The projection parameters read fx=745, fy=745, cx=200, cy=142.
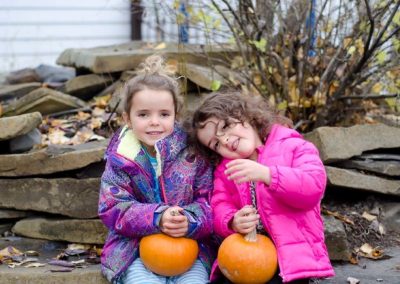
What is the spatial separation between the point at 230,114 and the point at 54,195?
1.48 m

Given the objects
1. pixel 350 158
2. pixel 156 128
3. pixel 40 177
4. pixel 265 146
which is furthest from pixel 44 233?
pixel 350 158

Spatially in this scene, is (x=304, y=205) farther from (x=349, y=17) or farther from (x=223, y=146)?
(x=349, y=17)

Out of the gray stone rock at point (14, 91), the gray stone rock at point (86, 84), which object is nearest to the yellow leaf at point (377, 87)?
the gray stone rock at point (86, 84)

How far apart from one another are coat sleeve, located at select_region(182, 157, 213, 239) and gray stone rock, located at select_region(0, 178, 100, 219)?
92 cm

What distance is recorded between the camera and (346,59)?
4.96m

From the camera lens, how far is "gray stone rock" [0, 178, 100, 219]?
462 cm

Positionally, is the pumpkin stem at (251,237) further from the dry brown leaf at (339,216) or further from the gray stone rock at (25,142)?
the gray stone rock at (25,142)

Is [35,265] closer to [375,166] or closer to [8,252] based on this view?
→ [8,252]

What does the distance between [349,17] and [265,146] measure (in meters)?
1.91

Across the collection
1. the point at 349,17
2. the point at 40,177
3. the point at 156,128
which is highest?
the point at 349,17

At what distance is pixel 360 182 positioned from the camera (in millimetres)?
4754

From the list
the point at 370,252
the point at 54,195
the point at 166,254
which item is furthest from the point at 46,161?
the point at 370,252

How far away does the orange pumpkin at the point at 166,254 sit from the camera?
3648 mm

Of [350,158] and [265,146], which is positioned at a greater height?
[265,146]
